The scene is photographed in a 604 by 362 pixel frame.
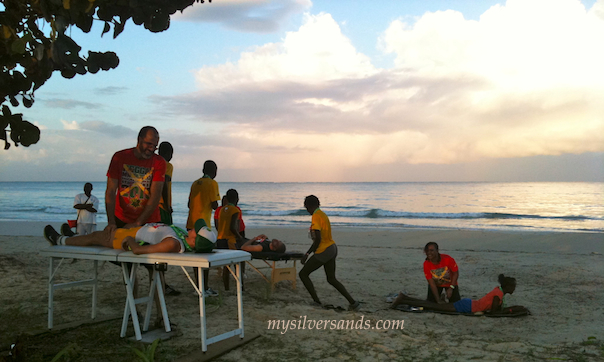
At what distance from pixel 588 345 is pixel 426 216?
28423 mm

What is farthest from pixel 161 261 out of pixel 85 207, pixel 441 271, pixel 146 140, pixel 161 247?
pixel 85 207

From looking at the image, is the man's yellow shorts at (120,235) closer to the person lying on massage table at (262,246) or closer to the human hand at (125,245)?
the human hand at (125,245)

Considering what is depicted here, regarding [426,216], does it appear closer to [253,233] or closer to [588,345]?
[253,233]

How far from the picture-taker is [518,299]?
7336mm

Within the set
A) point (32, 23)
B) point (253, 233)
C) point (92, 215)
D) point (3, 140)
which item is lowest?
point (253, 233)

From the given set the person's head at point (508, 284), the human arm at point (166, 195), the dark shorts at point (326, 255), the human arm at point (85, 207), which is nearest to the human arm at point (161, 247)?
the human arm at point (166, 195)

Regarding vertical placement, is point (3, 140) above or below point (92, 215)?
above

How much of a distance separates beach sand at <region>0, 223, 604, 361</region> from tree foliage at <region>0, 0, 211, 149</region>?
2023mm

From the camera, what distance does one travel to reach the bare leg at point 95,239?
4.62 m

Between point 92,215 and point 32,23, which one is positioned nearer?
point 32,23

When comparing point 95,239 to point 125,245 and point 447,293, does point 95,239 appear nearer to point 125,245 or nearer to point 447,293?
point 125,245

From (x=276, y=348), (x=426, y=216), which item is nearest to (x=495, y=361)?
(x=276, y=348)

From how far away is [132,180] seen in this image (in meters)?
4.77

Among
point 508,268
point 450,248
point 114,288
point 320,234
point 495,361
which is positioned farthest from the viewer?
point 450,248
